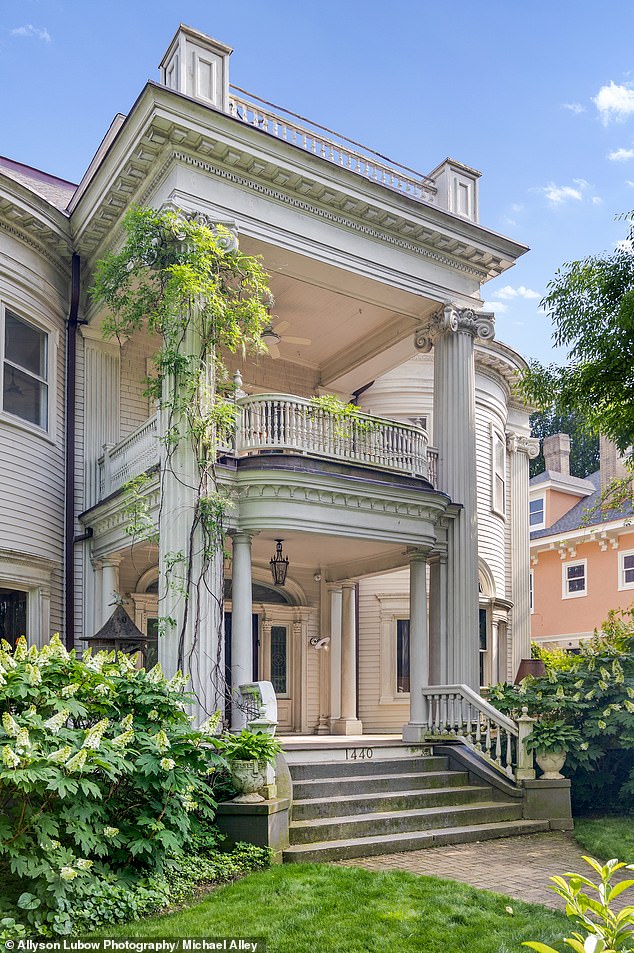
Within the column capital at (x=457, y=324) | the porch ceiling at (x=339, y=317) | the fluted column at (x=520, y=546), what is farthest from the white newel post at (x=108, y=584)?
the fluted column at (x=520, y=546)

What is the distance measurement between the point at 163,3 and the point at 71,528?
277 inches

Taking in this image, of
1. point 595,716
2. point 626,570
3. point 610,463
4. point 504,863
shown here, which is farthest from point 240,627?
point 610,463

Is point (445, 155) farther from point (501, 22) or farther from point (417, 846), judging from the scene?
point (417, 846)

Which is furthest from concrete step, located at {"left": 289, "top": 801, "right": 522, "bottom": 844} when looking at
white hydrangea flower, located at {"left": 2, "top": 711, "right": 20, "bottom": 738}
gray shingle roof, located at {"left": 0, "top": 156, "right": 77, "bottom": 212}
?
gray shingle roof, located at {"left": 0, "top": 156, "right": 77, "bottom": 212}

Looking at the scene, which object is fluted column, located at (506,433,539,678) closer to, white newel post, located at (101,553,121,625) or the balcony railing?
the balcony railing

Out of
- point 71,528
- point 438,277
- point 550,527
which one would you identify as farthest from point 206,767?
point 550,527

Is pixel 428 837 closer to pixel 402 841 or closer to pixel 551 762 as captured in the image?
pixel 402 841

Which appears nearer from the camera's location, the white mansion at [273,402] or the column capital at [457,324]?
the white mansion at [273,402]

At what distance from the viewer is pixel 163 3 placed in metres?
11.0

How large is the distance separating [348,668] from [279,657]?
1231mm

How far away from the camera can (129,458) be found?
38.2 ft

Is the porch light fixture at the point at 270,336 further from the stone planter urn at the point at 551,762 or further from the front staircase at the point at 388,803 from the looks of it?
the stone planter urn at the point at 551,762

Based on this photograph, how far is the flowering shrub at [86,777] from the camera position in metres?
5.68

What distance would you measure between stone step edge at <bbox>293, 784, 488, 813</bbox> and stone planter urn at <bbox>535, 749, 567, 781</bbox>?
631 millimetres
